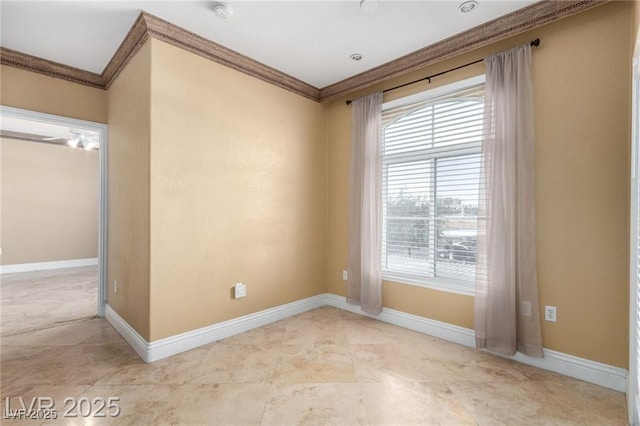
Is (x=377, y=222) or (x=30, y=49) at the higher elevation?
(x=30, y=49)

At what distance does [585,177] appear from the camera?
2.24 meters

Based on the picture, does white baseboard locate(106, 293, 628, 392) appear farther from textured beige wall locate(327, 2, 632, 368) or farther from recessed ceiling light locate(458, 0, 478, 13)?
recessed ceiling light locate(458, 0, 478, 13)

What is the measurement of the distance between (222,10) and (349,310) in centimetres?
336

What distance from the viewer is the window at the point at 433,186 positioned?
2.90m

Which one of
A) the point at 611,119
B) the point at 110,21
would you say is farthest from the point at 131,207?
the point at 611,119

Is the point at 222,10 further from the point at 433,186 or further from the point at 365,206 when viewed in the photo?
the point at 433,186

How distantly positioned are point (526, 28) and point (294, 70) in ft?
7.19

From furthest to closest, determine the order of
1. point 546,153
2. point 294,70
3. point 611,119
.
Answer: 1. point 294,70
2. point 546,153
3. point 611,119

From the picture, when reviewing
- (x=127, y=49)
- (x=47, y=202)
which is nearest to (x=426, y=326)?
(x=127, y=49)

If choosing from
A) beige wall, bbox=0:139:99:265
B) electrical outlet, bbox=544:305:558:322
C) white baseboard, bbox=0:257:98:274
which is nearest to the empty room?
electrical outlet, bbox=544:305:558:322

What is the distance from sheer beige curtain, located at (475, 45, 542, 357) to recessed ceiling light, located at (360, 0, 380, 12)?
1143 millimetres

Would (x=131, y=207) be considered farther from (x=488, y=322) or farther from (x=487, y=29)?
(x=487, y=29)

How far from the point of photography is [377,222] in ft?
11.4

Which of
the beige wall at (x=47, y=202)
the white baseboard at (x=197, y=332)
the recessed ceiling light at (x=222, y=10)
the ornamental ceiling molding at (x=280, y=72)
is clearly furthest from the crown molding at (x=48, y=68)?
the beige wall at (x=47, y=202)
